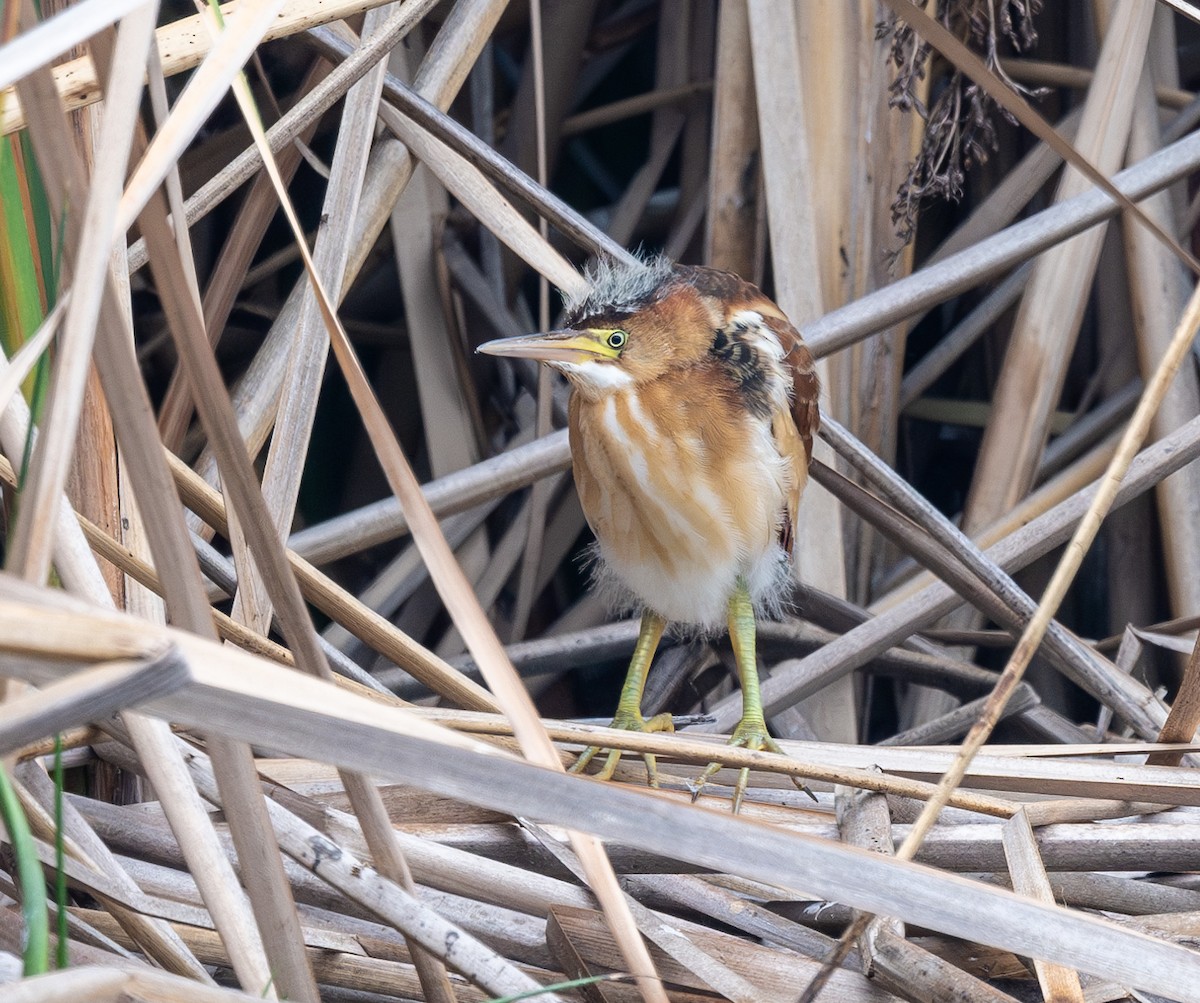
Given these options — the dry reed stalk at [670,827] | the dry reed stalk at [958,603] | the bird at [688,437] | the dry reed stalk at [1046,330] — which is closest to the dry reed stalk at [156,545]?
the dry reed stalk at [670,827]

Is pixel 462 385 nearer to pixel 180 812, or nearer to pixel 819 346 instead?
pixel 819 346

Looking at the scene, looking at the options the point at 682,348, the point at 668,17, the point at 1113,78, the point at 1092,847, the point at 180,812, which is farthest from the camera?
the point at 668,17

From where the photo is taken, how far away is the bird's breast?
1.41 m

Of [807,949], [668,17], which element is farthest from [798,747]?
[668,17]

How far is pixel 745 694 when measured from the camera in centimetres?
146

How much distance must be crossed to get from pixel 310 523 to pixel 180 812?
4.50ft

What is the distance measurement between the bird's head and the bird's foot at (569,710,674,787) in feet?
1.26

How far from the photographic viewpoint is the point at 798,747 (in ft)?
4.00

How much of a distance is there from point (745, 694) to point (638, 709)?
13cm

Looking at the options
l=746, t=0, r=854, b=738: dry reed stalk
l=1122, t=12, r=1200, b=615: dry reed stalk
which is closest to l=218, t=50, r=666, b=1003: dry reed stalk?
l=746, t=0, r=854, b=738: dry reed stalk

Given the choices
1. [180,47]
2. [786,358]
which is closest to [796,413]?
[786,358]

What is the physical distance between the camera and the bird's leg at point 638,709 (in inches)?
52.6

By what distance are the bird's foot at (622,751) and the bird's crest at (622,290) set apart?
458 mm

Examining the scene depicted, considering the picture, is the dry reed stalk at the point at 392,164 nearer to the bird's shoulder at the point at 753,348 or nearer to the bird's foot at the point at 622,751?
the bird's shoulder at the point at 753,348
